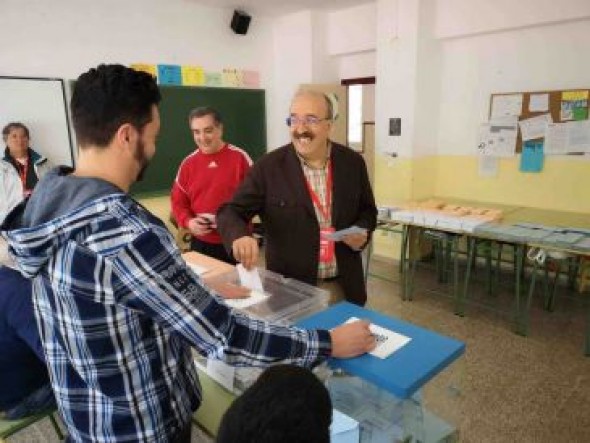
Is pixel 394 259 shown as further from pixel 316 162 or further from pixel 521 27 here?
pixel 316 162

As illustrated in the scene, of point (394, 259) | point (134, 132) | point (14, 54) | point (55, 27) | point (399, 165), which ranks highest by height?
point (55, 27)

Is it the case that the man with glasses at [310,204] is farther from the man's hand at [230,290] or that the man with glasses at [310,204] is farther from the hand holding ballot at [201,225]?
the hand holding ballot at [201,225]

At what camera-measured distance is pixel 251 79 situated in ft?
18.4

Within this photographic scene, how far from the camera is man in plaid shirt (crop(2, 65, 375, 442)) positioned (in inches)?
30.1

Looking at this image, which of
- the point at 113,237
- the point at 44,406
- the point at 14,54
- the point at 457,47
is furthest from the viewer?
the point at 457,47

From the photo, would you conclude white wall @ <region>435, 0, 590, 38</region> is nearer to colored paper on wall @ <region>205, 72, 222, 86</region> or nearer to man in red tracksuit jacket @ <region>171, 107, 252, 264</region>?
colored paper on wall @ <region>205, 72, 222, 86</region>

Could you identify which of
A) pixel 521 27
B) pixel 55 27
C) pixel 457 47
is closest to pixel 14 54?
pixel 55 27

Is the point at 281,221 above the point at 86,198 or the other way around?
the other way around

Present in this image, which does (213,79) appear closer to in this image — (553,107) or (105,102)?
(553,107)

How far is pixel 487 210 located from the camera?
3.98 metres

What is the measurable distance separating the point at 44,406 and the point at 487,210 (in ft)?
12.2

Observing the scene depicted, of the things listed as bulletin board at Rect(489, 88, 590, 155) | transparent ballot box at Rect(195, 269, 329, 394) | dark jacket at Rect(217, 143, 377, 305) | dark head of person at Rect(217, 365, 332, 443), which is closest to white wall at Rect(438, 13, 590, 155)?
bulletin board at Rect(489, 88, 590, 155)

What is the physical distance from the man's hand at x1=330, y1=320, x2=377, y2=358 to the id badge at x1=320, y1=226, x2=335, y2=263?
851mm

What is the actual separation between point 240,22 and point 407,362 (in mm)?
5224
